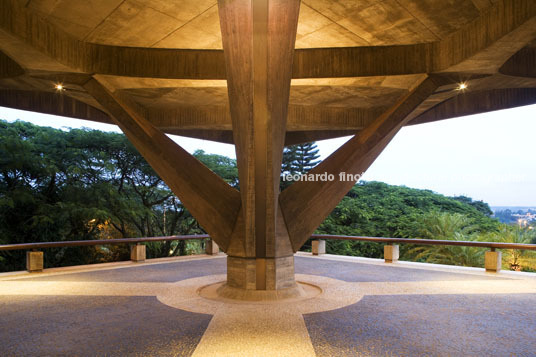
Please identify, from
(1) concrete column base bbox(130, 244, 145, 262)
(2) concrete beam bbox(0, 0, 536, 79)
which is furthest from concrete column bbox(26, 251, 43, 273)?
(2) concrete beam bbox(0, 0, 536, 79)

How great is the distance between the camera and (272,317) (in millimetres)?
6676

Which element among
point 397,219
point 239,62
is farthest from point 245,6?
point 397,219

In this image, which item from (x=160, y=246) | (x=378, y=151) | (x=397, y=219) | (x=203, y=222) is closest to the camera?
(x=203, y=222)

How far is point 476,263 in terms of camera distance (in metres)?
19.1

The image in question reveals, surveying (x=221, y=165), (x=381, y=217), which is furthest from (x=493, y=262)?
(x=221, y=165)

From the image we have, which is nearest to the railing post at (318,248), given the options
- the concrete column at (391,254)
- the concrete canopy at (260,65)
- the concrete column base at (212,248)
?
the concrete column at (391,254)

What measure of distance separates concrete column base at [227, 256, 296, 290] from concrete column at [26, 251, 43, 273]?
6.42 metres

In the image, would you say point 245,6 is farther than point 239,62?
No

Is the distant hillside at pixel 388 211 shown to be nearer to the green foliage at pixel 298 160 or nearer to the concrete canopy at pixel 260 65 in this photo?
the green foliage at pixel 298 160

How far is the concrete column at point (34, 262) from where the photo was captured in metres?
11.0

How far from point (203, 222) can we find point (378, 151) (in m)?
4.98

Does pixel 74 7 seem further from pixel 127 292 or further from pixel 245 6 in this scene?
pixel 127 292

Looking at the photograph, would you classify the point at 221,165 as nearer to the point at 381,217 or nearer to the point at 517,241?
the point at 381,217

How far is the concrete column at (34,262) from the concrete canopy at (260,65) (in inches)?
194
